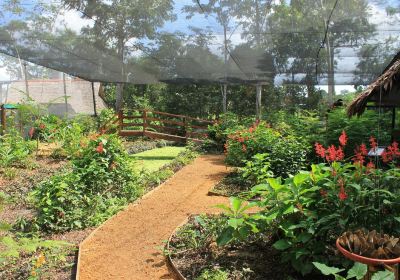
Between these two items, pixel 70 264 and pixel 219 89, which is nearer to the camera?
pixel 70 264

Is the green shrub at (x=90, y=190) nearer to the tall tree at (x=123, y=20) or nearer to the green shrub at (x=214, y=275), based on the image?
the green shrub at (x=214, y=275)

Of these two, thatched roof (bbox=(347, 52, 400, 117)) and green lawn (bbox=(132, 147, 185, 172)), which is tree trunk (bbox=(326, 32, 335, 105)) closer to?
thatched roof (bbox=(347, 52, 400, 117))

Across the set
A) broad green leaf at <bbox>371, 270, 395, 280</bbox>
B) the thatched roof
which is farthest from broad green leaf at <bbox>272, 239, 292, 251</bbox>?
the thatched roof

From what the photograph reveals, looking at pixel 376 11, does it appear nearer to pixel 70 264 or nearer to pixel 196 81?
pixel 196 81

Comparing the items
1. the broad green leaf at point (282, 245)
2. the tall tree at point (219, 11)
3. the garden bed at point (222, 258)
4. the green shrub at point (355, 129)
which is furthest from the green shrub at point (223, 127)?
the broad green leaf at point (282, 245)

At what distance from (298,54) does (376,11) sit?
1.93 meters

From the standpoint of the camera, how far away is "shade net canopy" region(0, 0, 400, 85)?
7094mm

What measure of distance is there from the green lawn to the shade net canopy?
227 centimetres

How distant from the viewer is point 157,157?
10.2 m

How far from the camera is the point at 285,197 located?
3.12 metres

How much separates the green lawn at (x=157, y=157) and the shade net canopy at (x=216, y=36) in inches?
89.5

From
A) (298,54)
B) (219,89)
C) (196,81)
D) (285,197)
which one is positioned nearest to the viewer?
(285,197)

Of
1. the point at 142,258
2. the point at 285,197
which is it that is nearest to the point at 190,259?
the point at 142,258

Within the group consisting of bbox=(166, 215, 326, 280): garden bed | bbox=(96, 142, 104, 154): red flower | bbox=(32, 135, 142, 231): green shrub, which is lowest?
bbox=(166, 215, 326, 280): garden bed
